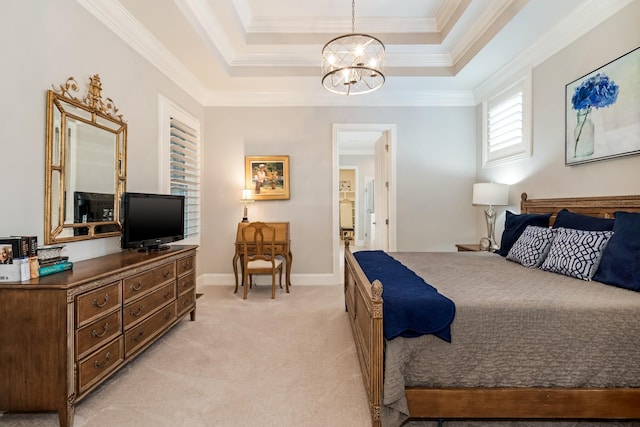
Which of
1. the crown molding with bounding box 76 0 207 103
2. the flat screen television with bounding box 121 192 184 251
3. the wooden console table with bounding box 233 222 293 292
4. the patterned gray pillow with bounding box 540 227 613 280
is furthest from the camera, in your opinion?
the wooden console table with bounding box 233 222 293 292

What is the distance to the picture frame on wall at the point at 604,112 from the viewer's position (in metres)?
2.25

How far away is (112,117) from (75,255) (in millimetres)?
1196

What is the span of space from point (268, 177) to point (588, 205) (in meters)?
3.68

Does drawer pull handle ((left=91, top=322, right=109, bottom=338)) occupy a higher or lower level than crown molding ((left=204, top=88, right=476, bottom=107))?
lower

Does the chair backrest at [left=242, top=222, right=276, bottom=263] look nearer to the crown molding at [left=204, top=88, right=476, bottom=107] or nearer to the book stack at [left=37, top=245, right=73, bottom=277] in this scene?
the crown molding at [left=204, top=88, right=476, bottom=107]

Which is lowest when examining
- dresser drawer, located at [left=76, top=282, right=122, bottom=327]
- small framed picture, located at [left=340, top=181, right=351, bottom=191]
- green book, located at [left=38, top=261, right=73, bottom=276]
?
dresser drawer, located at [left=76, top=282, right=122, bottom=327]

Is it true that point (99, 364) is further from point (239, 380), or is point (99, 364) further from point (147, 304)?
point (239, 380)

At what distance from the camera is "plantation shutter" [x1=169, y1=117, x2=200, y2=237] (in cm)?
378

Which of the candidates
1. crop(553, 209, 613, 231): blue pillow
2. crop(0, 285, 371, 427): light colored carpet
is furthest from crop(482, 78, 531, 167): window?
crop(0, 285, 371, 427): light colored carpet

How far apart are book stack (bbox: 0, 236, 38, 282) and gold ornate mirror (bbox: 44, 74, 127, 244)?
41 cm

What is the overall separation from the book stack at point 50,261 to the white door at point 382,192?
12.7 ft

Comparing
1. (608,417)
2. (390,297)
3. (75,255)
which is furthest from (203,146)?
(608,417)

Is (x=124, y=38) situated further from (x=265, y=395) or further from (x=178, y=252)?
(x=265, y=395)

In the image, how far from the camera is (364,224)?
9195 mm
